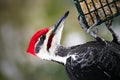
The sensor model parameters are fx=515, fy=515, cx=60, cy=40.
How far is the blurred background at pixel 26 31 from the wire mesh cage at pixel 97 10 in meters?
3.24

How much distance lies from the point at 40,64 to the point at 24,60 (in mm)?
255

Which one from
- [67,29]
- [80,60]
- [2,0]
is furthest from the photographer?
[2,0]

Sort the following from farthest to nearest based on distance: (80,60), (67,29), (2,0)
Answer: (2,0) → (67,29) → (80,60)

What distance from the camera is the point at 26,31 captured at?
816cm

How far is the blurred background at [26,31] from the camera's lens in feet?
25.2

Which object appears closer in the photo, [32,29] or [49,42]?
[49,42]

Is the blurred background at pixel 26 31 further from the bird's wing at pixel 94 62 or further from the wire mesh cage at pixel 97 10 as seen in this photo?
the bird's wing at pixel 94 62

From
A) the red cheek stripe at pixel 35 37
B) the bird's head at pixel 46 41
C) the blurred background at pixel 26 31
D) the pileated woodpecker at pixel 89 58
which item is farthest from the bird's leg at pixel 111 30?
the blurred background at pixel 26 31

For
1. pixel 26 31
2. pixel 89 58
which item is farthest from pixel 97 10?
pixel 26 31

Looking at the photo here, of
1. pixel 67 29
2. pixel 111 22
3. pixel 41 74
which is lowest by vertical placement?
pixel 41 74

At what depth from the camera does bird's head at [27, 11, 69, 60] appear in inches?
161

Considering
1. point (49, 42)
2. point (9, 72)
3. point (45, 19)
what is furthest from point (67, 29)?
point (49, 42)

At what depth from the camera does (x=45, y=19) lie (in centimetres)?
796

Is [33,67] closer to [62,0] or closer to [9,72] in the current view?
[9,72]
